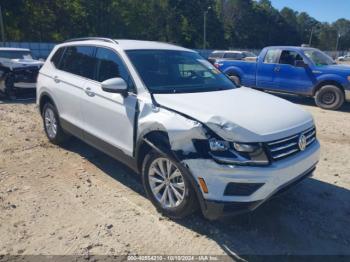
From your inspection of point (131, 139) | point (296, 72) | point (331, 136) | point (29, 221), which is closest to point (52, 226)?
point (29, 221)

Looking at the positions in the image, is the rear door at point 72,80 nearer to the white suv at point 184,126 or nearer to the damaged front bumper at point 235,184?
the white suv at point 184,126

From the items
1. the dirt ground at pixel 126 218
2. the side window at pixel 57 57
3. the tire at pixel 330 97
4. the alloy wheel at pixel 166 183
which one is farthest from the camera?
the tire at pixel 330 97

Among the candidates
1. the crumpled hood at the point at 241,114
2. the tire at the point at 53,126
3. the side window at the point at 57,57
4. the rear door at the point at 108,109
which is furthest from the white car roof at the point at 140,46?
the tire at the point at 53,126

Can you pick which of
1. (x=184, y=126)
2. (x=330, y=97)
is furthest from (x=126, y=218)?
(x=330, y=97)

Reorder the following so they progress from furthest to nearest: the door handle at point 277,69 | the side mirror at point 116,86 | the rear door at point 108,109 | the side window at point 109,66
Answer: the door handle at point 277,69
the side window at point 109,66
the rear door at point 108,109
the side mirror at point 116,86

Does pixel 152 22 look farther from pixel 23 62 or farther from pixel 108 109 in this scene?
pixel 108 109

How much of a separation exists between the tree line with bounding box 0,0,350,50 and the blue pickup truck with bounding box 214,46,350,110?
1454 inches

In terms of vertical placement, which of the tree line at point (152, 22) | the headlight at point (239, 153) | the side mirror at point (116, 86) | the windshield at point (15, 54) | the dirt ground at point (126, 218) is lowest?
the dirt ground at point (126, 218)

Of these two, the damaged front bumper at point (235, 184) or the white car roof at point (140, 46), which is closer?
the damaged front bumper at point (235, 184)

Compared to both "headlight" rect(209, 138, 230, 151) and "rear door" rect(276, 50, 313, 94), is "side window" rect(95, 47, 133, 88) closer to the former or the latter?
"headlight" rect(209, 138, 230, 151)

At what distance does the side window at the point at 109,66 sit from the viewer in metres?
4.30

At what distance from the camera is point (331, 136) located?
23.8 feet

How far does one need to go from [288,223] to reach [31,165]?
381 cm

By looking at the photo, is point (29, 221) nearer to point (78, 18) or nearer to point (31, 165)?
point (31, 165)
